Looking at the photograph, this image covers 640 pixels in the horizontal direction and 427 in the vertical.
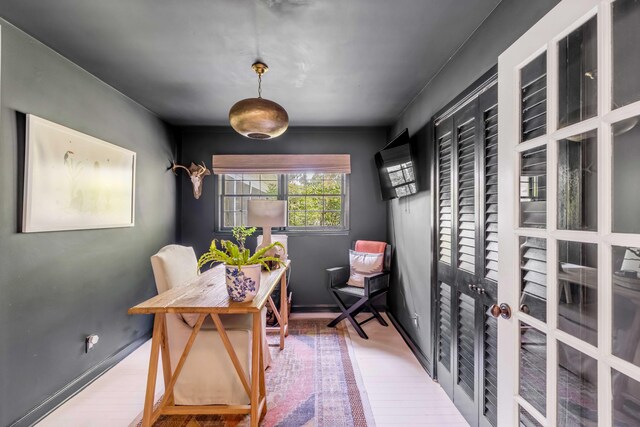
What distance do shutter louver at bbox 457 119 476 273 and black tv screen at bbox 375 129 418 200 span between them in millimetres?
758

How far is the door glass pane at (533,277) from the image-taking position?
1.11 meters

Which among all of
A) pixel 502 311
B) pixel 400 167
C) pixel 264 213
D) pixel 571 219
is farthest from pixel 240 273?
pixel 400 167

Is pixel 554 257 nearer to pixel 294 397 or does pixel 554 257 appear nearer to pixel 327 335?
pixel 294 397

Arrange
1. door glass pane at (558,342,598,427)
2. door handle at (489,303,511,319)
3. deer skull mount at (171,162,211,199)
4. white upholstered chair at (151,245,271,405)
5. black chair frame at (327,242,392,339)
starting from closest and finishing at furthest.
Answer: door glass pane at (558,342,598,427), door handle at (489,303,511,319), white upholstered chair at (151,245,271,405), black chair frame at (327,242,392,339), deer skull mount at (171,162,211,199)

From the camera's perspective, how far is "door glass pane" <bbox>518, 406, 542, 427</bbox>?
3.69ft

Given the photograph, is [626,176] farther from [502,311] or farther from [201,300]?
[201,300]

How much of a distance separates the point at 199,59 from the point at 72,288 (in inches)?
76.8

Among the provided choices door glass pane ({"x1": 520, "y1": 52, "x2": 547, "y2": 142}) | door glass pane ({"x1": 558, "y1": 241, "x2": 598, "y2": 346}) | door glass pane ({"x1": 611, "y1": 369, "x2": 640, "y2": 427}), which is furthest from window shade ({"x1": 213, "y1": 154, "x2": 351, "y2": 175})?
door glass pane ({"x1": 611, "y1": 369, "x2": 640, "y2": 427})

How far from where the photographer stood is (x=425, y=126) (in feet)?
8.70

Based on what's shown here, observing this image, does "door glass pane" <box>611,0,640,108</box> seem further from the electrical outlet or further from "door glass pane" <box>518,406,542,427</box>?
the electrical outlet

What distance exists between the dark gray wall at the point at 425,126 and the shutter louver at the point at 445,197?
0.53ft

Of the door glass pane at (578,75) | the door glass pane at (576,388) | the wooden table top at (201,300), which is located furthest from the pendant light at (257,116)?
the door glass pane at (576,388)

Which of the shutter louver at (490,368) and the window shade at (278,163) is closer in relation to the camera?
the shutter louver at (490,368)

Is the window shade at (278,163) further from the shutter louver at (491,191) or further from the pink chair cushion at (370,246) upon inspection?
the shutter louver at (491,191)
